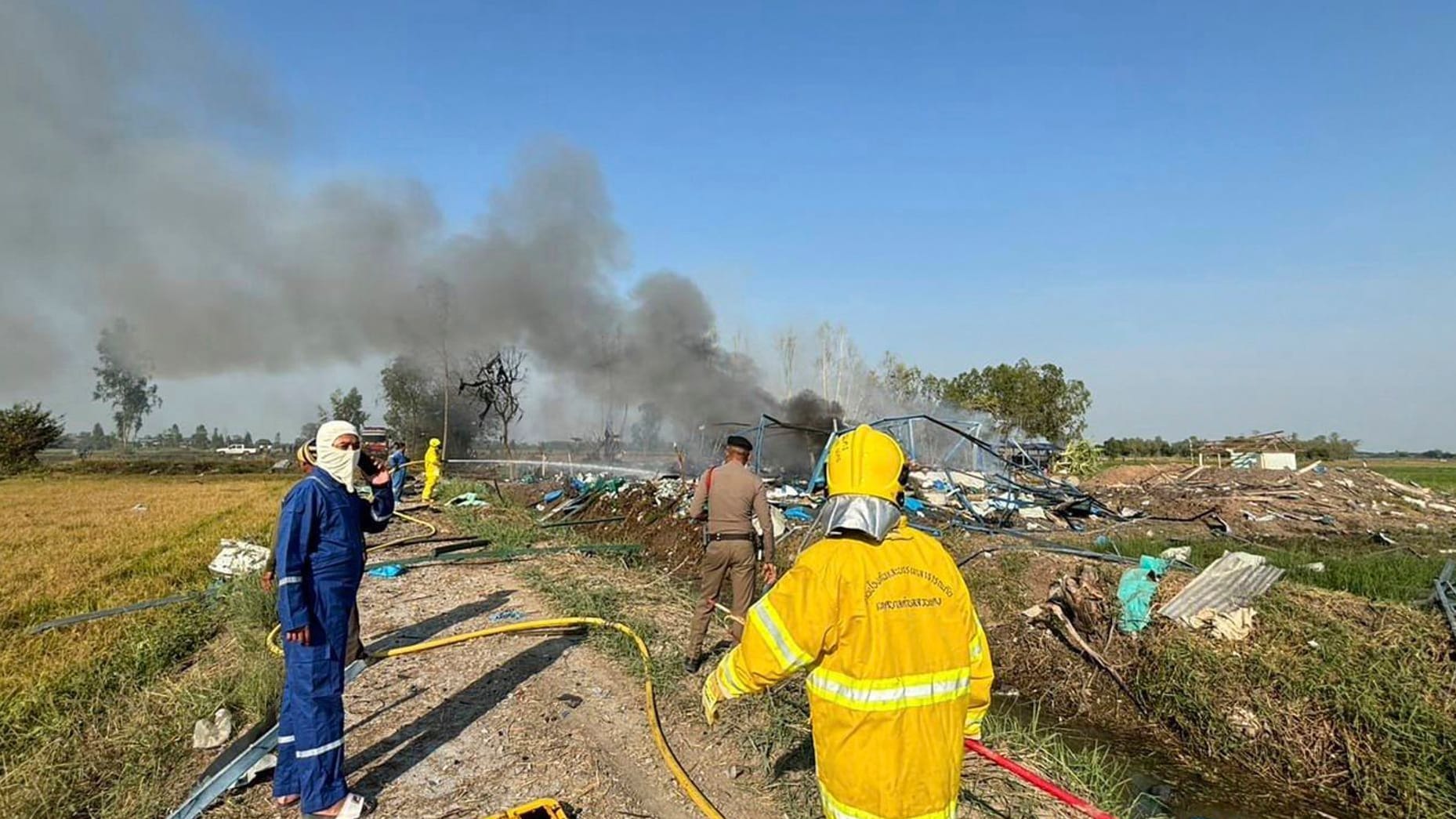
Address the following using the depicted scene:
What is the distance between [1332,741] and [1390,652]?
953 millimetres

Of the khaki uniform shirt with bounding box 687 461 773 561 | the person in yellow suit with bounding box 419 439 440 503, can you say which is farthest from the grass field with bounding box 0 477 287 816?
the person in yellow suit with bounding box 419 439 440 503

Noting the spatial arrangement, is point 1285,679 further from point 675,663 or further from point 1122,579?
point 675,663

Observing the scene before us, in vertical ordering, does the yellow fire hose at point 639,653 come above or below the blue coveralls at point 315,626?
below

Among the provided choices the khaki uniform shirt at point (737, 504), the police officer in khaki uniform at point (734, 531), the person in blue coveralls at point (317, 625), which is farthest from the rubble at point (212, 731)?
the khaki uniform shirt at point (737, 504)

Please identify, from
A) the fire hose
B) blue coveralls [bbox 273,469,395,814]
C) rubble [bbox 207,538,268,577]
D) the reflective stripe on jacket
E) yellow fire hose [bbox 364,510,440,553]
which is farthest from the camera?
yellow fire hose [bbox 364,510,440,553]

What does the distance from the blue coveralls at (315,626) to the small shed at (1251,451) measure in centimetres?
3041

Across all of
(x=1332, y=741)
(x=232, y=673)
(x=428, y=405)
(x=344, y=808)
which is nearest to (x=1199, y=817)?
(x=1332, y=741)

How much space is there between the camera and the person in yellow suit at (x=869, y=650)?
6.43 ft

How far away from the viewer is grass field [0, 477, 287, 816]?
3.82 meters

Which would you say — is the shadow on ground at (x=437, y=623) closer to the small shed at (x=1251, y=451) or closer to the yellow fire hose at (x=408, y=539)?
A: the yellow fire hose at (x=408, y=539)

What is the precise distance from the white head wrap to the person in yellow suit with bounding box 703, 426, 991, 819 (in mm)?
2721

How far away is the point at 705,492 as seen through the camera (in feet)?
19.6

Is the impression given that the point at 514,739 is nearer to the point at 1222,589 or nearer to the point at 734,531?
the point at 734,531

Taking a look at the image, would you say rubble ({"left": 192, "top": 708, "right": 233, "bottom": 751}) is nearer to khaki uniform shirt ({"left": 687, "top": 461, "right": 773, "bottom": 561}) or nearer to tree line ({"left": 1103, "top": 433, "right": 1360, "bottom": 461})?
khaki uniform shirt ({"left": 687, "top": 461, "right": 773, "bottom": 561})
